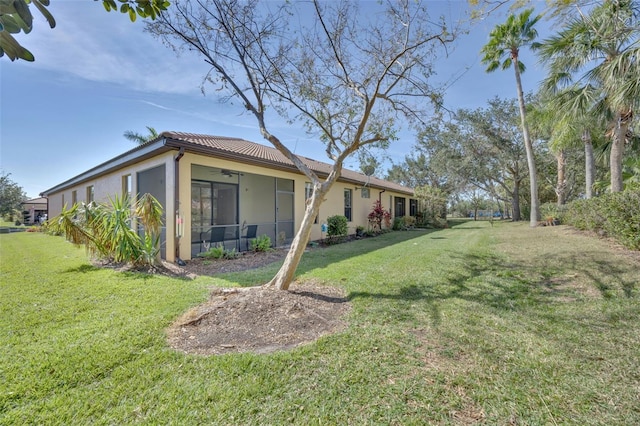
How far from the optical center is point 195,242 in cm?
1014

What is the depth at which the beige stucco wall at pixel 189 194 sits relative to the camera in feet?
24.6

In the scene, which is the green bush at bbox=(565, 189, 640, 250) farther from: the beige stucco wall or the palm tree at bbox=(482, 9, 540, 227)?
the beige stucco wall

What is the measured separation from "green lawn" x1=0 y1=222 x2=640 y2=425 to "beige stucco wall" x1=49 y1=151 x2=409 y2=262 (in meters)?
2.46

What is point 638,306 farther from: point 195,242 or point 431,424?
point 195,242

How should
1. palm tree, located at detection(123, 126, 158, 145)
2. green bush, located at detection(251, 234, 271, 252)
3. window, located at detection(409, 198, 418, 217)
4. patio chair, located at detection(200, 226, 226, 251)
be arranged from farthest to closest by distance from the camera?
window, located at detection(409, 198, 418, 217)
palm tree, located at detection(123, 126, 158, 145)
green bush, located at detection(251, 234, 271, 252)
patio chair, located at detection(200, 226, 226, 251)

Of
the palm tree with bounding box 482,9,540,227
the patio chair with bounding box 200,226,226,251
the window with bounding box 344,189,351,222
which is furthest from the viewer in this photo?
the window with bounding box 344,189,351,222

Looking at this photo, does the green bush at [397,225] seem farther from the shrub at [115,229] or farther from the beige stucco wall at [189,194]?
the shrub at [115,229]

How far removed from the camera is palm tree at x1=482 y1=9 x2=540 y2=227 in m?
14.3

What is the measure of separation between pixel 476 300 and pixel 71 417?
4.96m

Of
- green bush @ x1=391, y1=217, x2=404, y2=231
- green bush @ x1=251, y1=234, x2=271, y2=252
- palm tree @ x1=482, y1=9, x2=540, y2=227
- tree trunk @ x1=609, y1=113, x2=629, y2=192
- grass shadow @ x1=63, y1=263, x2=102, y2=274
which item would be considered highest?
palm tree @ x1=482, y1=9, x2=540, y2=227

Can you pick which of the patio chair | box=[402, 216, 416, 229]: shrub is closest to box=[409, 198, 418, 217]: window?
box=[402, 216, 416, 229]: shrub

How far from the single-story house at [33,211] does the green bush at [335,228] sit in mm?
40302

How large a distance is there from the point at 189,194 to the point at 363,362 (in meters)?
6.69

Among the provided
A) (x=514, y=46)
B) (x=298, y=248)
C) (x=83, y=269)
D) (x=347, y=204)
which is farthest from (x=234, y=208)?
(x=514, y=46)
